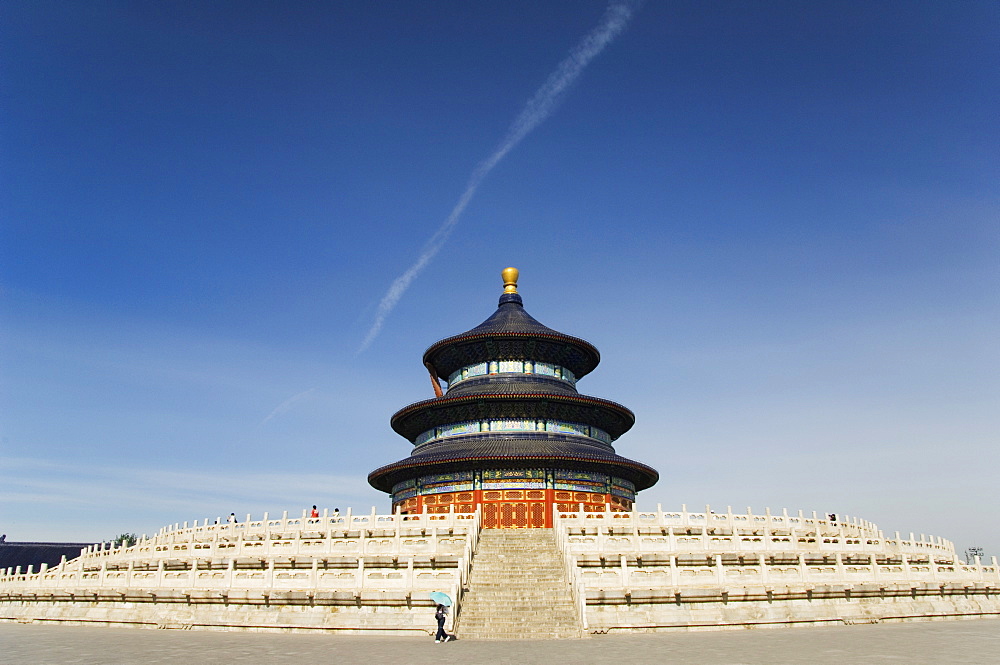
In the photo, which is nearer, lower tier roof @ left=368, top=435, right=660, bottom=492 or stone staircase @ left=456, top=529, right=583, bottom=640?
stone staircase @ left=456, top=529, right=583, bottom=640

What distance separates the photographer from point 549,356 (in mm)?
48344

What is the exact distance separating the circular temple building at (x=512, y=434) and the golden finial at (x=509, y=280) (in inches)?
74.1

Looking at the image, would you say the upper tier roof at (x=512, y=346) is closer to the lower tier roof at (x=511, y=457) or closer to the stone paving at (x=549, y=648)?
the lower tier roof at (x=511, y=457)

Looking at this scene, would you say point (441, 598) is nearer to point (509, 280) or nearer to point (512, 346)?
point (512, 346)

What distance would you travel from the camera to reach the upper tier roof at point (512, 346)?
47.1 m

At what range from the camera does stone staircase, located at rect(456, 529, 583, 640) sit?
1812 centimetres

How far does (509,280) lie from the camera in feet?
181

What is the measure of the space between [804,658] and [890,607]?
30.5 feet

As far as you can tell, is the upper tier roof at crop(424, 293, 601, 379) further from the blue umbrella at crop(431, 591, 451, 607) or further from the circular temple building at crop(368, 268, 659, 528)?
the blue umbrella at crop(431, 591, 451, 607)

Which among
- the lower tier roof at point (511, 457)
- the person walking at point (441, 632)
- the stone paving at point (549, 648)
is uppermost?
the lower tier roof at point (511, 457)

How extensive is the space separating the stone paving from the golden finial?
125 ft

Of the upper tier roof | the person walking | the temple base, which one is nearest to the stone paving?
the person walking

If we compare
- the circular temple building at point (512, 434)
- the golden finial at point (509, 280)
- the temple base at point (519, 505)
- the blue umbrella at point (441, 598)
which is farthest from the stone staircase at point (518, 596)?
the golden finial at point (509, 280)

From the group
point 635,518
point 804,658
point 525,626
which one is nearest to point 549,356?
point 635,518
